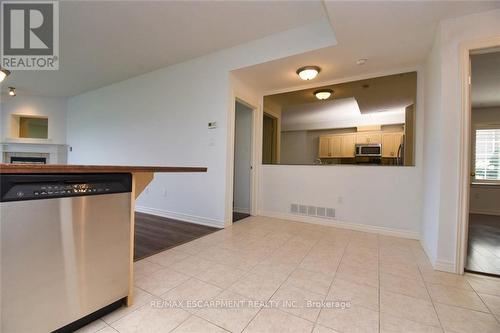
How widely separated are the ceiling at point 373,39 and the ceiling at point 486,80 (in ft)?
2.59

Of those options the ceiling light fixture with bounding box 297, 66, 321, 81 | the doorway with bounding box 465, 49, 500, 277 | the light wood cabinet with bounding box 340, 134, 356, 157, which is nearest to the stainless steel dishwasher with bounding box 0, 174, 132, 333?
the ceiling light fixture with bounding box 297, 66, 321, 81

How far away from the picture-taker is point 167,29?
9.48 ft

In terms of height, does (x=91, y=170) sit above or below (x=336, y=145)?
below

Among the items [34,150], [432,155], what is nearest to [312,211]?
[432,155]

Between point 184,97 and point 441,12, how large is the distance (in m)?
3.43

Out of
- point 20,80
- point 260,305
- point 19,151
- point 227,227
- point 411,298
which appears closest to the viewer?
point 260,305

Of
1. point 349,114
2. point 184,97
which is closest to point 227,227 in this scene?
point 184,97

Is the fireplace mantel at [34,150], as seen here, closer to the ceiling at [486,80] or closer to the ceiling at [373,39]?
the ceiling at [373,39]

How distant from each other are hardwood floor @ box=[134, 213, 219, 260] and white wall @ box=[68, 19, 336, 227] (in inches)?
9.3

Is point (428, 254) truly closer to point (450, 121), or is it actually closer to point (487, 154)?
point (450, 121)

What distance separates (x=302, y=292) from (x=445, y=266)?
4.89 feet

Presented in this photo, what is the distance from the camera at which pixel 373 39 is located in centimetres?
249

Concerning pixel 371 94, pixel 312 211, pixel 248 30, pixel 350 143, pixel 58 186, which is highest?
pixel 248 30

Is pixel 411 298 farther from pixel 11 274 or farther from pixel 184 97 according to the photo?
pixel 184 97
